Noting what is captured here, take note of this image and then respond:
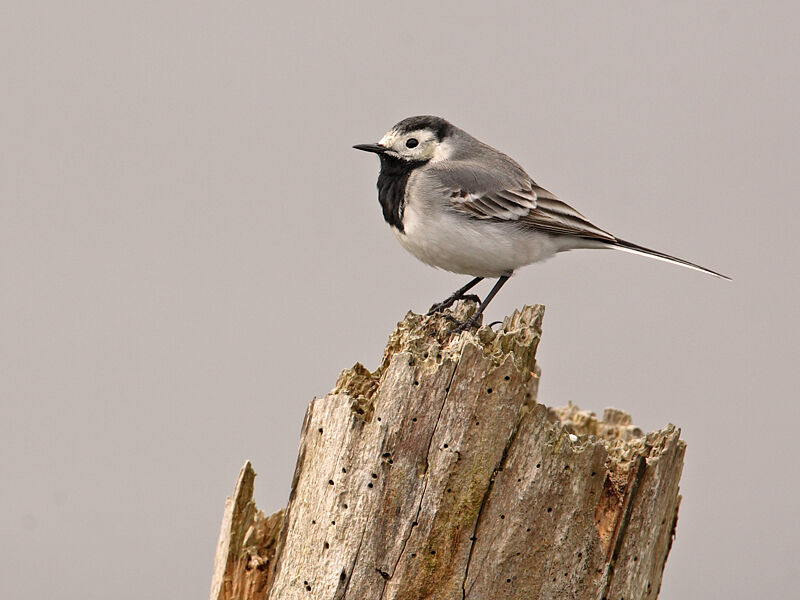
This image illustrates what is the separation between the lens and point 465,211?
613 centimetres

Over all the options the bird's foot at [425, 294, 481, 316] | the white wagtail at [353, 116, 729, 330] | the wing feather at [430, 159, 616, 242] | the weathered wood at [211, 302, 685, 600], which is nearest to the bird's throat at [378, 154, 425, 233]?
the white wagtail at [353, 116, 729, 330]

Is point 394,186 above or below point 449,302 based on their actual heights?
above

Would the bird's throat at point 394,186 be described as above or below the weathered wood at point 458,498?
above

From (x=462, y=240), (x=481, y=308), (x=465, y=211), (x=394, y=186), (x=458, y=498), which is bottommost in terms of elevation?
(x=458, y=498)

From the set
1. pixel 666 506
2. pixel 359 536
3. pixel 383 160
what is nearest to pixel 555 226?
pixel 383 160

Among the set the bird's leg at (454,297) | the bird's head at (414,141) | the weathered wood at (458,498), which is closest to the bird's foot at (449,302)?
the bird's leg at (454,297)

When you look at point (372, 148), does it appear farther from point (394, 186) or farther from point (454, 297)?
point (454, 297)

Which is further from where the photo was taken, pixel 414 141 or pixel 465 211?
pixel 414 141

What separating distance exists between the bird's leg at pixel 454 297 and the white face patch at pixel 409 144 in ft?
3.26

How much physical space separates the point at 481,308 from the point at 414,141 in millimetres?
1366

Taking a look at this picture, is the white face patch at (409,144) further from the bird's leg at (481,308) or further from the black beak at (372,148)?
the bird's leg at (481,308)

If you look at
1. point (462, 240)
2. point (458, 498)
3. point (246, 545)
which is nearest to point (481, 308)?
point (462, 240)

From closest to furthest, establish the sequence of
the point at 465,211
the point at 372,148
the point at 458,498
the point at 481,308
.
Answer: the point at 458,498 < the point at 481,308 < the point at 465,211 < the point at 372,148

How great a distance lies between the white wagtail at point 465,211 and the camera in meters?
6.09
